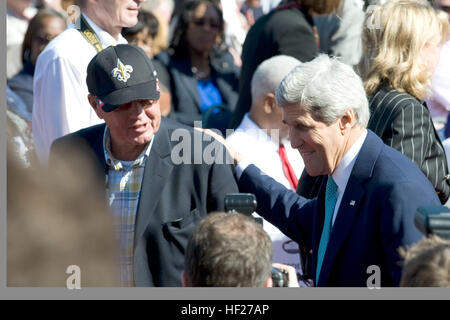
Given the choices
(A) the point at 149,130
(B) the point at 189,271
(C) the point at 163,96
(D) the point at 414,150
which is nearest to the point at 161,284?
(A) the point at 149,130

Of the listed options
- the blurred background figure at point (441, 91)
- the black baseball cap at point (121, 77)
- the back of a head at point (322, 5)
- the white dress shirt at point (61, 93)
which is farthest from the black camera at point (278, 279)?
the back of a head at point (322, 5)

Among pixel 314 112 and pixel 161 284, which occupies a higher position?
pixel 314 112

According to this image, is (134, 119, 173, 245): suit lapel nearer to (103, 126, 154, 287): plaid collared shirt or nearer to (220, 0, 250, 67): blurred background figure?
(103, 126, 154, 287): plaid collared shirt

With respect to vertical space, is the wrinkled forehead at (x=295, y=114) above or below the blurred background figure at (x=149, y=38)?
above

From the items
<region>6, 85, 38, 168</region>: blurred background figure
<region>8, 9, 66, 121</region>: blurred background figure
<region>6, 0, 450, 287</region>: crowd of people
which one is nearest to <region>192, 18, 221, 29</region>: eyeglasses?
<region>8, 9, 66, 121</region>: blurred background figure

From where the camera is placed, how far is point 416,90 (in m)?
3.61

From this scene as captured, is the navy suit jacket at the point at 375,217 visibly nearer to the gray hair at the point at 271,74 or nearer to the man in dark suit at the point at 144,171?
the man in dark suit at the point at 144,171

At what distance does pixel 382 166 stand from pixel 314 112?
13.1 inches

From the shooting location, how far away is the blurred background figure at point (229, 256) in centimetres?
226

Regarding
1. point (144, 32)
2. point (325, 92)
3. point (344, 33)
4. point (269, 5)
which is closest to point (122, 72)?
point (325, 92)

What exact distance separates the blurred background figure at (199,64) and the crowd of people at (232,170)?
6.32 ft

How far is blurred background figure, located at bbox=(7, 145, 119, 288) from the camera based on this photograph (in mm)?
3045
